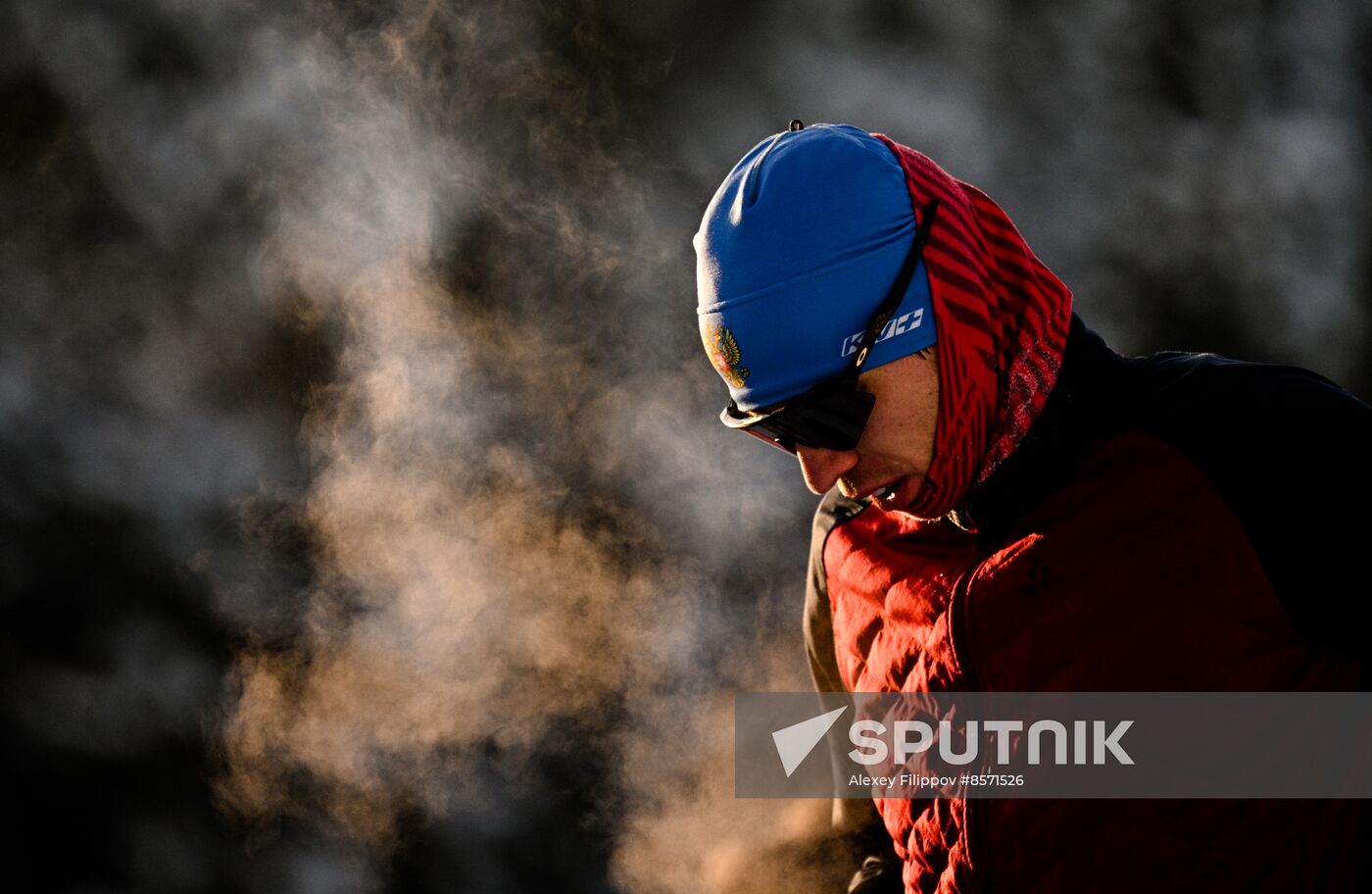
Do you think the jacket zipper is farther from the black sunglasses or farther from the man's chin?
the black sunglasses

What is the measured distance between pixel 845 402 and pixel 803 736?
1555 mm

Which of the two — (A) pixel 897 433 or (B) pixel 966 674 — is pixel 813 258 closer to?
(A) pixel 897 433

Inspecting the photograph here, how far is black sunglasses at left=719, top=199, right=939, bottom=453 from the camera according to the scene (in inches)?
58.8

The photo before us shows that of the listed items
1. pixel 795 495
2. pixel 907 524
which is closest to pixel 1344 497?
pixel 907 524

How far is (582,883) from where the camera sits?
386cm

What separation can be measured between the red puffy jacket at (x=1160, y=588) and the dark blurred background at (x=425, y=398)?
7.20 ft

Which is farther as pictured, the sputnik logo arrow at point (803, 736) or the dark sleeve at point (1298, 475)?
the sputnik logo arrow at point (803, 736)

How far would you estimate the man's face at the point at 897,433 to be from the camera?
153 centimetres

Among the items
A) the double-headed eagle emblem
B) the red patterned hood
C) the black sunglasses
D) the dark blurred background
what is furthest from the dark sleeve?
the dark blurred background

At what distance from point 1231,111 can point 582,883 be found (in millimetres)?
4487

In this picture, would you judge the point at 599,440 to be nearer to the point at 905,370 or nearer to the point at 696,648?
the point at 696,648

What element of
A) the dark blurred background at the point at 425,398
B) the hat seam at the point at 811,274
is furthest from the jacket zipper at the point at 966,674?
the dark blurred background at the point at 425,398

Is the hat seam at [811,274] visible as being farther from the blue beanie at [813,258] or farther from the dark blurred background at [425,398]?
the dark blurred background at [425,398]

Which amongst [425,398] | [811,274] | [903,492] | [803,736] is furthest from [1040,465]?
[425,398]
